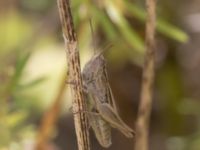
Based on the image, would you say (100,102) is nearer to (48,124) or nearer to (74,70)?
(74,70)

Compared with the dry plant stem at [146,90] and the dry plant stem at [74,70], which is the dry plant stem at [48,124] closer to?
the dry plant stem at [146,90]

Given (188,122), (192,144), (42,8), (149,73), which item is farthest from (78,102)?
(42,8)

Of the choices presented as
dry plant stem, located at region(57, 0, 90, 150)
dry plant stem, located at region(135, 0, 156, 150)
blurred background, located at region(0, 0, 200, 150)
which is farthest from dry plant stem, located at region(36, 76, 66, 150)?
dry plant stem, located at region(57, 0, 90, 150)

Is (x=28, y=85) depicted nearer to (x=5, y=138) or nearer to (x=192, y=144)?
(x=5, y=138)

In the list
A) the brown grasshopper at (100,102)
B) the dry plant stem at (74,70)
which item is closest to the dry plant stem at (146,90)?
the brown grasshopper at (100,102)

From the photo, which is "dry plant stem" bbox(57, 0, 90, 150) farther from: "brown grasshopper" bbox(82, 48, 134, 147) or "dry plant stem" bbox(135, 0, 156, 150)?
"dry plant stem" bbox(135, 0, 156, 150)

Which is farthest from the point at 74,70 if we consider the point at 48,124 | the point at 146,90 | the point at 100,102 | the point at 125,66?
the point at 125,66
